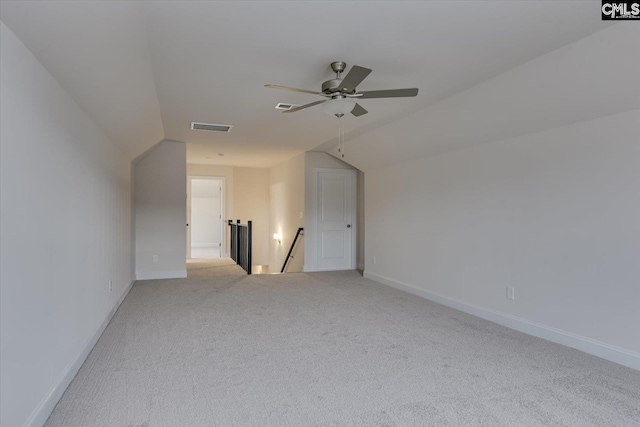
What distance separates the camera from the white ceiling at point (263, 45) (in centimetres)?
214

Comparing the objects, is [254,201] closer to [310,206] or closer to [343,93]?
[310,206]

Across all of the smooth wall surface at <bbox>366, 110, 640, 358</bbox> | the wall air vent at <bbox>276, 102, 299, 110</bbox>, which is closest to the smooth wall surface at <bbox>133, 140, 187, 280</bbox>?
the wall air vent at <bbox>276, 102, 299, 110</bbox>

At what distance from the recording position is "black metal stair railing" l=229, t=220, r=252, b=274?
702 centimetres

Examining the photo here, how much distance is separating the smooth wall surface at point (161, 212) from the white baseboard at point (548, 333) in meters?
4.30

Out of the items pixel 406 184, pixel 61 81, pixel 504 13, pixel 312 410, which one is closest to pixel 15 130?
pixel 61 81

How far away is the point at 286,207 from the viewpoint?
8.47m

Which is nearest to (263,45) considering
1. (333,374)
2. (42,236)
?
(42,236)

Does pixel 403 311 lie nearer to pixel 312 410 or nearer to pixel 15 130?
pixel 312 410

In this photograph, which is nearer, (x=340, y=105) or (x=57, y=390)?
(x=57, y=390)

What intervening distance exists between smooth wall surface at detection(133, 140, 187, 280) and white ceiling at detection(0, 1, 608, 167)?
236cm

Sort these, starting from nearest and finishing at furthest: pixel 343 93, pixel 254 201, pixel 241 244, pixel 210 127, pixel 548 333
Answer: pixel 343 93
pixel 548 333
pixel 210 127
pixel 241 244
pixel 254 201

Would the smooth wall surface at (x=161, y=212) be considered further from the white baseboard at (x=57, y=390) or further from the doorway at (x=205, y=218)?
the doorway at (x=205, y=218)

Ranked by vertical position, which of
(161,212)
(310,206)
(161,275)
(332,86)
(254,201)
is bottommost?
(161,275)

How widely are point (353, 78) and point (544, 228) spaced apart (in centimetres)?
241
